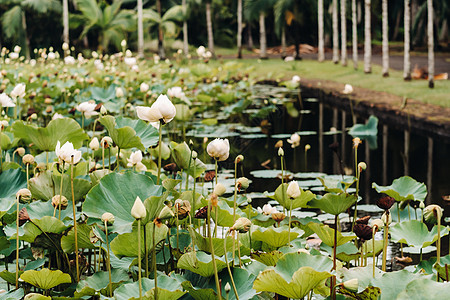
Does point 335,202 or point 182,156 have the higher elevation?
point 182,156

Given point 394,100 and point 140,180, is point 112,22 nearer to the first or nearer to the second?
point 394,100

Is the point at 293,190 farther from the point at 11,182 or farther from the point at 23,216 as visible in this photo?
the point at 11,182

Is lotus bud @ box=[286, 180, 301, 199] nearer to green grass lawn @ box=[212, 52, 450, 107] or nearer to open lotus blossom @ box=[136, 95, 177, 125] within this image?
open lotus blossom @ box=[136, 95, 177, 125]

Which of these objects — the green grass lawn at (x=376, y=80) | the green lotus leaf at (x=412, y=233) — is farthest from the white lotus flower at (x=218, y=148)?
the green grass lawn at (x=376, y=80)

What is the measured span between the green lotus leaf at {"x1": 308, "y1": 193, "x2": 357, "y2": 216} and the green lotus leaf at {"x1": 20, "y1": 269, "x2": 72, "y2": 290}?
0.97 metres

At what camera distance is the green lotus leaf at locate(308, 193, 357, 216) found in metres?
2.22

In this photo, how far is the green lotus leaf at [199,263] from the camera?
1.66 meters

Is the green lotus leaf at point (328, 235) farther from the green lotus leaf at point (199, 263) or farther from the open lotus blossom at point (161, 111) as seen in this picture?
the open lotus blossom at point (161, 111)

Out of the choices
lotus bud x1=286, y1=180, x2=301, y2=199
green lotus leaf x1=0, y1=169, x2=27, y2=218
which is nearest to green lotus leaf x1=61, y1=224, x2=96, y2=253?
green lotus leaf x1=0, y1=169, x2=27, y2=218

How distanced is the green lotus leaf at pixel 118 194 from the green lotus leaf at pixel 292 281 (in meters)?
0.56

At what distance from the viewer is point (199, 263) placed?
1.67 m

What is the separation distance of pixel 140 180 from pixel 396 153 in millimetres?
4212

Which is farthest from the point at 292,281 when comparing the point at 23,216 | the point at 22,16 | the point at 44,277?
the point at 22,16

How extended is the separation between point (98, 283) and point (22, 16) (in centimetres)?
2378
